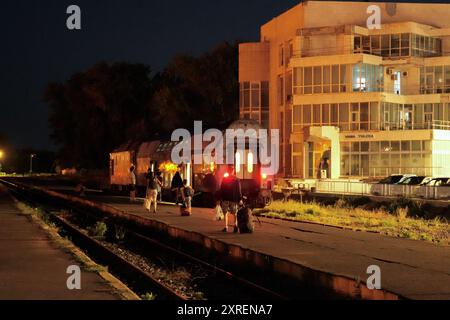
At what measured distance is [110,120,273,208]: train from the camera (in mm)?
28766

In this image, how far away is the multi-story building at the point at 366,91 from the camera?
55.1 metres

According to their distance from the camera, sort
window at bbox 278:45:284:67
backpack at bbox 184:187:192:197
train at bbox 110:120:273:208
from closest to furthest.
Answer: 1. backpack at bbox 184:187:192:197
2. train at bbox 110:120:273:208
3. window at bbox 278:45:284:67

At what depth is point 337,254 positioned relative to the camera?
15359 millimetres

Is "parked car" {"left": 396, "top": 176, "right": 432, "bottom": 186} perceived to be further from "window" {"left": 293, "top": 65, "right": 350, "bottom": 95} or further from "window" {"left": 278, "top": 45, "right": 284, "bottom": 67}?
"window" {"left": 278, "top": 45, "right": 284, "bottom": 67}

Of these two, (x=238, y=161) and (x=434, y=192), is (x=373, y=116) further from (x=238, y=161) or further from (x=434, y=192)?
(x=238, y=161)

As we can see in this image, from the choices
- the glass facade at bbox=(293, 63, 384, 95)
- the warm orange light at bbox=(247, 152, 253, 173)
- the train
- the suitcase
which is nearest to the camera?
the suitcase

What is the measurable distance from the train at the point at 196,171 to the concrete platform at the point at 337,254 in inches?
71.0

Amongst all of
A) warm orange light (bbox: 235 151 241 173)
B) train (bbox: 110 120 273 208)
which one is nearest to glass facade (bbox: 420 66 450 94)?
train (bbox: 110 120 273 208)

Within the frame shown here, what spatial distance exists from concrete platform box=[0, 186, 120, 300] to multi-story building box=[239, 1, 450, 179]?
3901 cm

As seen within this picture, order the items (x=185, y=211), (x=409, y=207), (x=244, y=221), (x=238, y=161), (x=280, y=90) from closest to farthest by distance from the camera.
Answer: (x=244, y=221), (x=185, y=211), (x=238, y=161), (x=409, y=207), (x=280, y=90)

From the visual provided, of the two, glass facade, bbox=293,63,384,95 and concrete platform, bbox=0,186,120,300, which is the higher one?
glass facade, bbox=293,63,384,95

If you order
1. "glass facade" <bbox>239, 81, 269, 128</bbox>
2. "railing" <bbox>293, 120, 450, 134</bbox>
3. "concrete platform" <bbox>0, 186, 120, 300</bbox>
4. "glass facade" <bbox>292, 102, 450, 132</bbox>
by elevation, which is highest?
"glass facade" <bbox>239, 81, 269, 128</bbox>

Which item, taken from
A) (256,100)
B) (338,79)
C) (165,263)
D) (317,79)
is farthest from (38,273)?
(256,100)

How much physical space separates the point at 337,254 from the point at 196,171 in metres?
18.9
